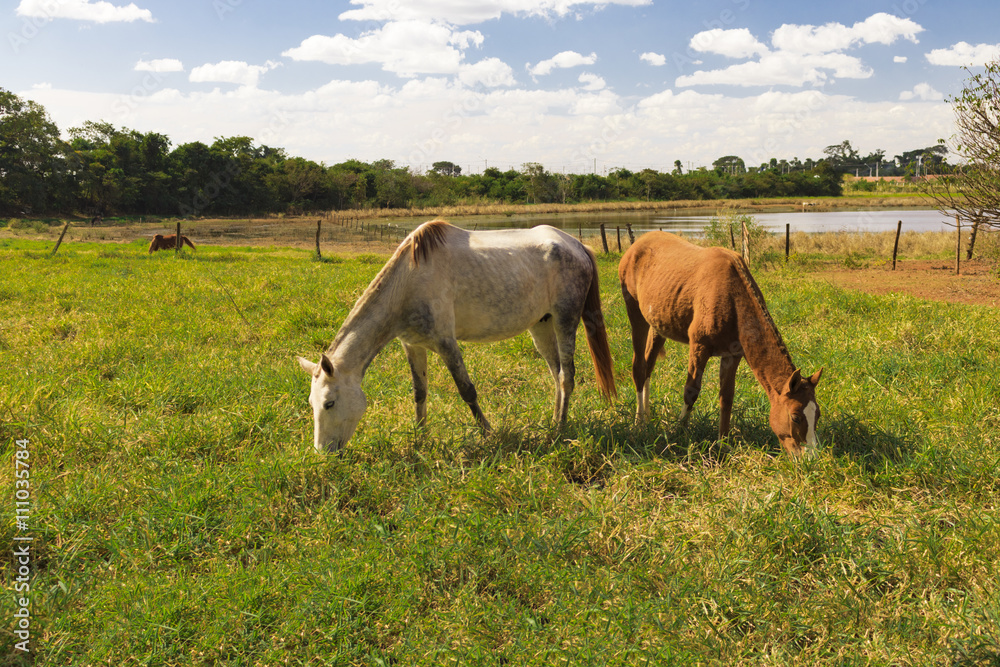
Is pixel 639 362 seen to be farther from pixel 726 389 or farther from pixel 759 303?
pixel 759 303

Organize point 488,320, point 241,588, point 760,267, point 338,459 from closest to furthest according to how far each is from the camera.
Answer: point 241,588
point 338,459
point 488,320
point 760,267

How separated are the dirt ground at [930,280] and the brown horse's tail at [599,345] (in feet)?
36.7

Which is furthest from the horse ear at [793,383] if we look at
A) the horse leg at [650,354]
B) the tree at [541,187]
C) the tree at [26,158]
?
the tree at [541,187]

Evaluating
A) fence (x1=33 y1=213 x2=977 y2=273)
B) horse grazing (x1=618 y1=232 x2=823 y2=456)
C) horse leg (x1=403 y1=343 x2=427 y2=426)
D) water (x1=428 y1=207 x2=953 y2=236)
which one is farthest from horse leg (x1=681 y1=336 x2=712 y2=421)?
water (x1=428 y1=207 x2=953 y2=236)

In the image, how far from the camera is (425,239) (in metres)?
4.89

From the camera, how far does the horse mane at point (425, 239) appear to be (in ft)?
15.8

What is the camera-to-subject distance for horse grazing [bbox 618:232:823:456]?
13.4 feet

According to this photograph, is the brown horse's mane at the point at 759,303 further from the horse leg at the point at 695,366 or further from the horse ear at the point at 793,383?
the horse leg at the point at 695,366

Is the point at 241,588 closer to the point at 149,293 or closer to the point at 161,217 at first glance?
the point at 149,293

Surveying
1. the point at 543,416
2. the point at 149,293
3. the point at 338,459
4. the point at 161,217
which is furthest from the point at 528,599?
the point at 161,217

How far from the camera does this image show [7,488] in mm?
3982

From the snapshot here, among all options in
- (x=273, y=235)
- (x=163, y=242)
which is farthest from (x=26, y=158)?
(x=163, y=242)

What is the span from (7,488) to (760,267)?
61.2ft

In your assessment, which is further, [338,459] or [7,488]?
[338,459]
